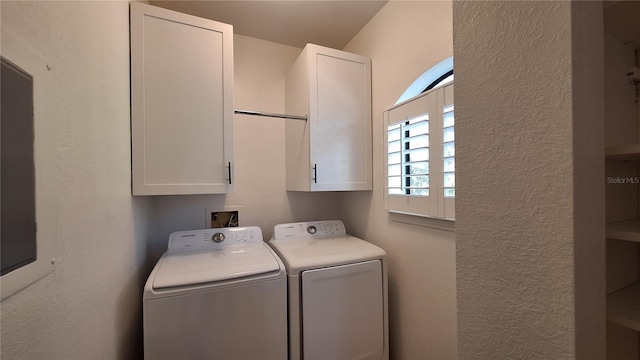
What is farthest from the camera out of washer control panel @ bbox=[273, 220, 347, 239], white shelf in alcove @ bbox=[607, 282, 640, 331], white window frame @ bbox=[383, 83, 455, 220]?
washer control panel @ bbox=[273, 220, 347, 239]

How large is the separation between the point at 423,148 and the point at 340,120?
26.6 inches

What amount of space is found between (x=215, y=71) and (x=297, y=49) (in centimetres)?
100

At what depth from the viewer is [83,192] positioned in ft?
2.57

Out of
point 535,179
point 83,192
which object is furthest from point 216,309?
point 535,179

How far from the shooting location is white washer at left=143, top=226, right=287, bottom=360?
3.59 feet

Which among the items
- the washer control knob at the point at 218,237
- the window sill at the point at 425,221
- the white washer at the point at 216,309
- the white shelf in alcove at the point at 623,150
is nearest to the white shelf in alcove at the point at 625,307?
the white shelf in alcove at the point at 623,150

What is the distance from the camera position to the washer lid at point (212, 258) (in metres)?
1.19

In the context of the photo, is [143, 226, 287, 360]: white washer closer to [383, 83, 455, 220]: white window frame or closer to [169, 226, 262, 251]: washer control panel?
[169, 226, 262, 251]: washer control panel

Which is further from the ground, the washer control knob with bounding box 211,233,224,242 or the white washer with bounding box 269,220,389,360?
the washer control knob with bounding box 211,233,224,242

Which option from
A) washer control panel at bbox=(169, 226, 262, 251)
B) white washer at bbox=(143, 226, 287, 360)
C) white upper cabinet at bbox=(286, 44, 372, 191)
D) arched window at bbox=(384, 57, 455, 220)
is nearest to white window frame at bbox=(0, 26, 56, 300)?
white washer at bbox=(143, 226, 287, 360)

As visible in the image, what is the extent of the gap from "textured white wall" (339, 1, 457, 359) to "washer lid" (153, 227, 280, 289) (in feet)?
2.69

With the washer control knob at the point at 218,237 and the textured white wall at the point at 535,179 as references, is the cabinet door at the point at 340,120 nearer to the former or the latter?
the washer control knob at the point at 218,237

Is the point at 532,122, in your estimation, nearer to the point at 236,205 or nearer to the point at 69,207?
the point at 69,207

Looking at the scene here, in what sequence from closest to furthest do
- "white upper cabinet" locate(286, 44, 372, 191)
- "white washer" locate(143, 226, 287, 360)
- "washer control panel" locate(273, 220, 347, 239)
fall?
1. "white washer" locate(143, 226, 287, 360)
2. "white upper cabinet" locate(286, 44, 372, 191)
3. "washer control panel" locate(273, 220, 347, 239)
